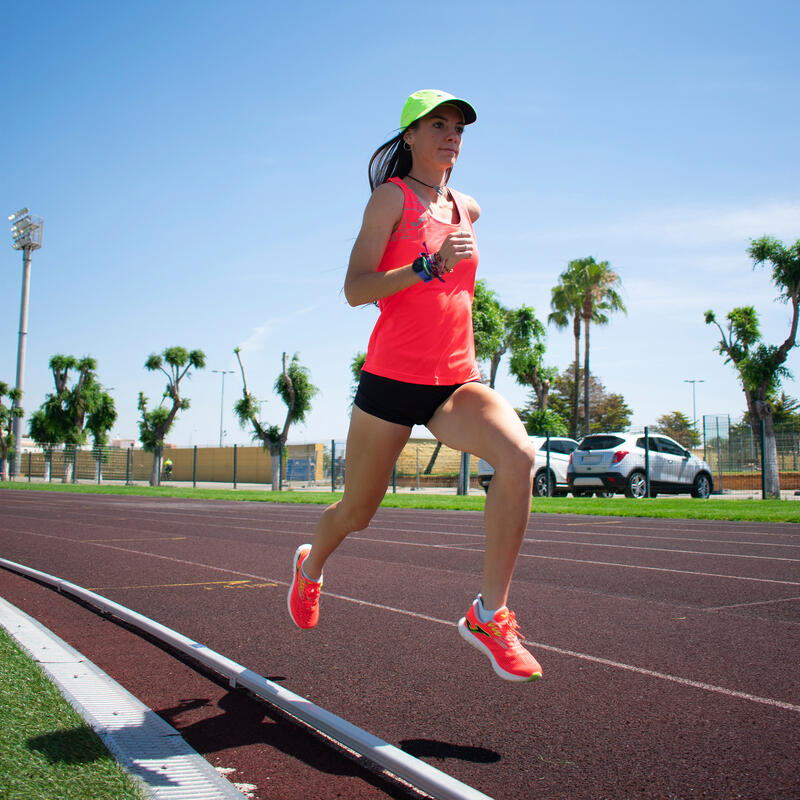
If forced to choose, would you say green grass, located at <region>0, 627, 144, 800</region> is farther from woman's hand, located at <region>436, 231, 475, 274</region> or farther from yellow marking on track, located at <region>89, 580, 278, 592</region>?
yellow marking on track, located at <region>89, 580, 278, 592</region>

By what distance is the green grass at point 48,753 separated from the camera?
2.11 meters

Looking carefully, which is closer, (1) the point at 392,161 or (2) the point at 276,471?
(1) the point at 392,161

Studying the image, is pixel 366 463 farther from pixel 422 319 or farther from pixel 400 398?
pixel 422 319

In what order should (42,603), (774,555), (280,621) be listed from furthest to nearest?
(774,555)
(42,603)
(280,621)

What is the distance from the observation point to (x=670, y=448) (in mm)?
21203

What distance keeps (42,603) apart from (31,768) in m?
3.32

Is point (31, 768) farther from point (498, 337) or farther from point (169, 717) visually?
point (498, 337)

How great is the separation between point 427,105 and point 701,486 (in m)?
20.8

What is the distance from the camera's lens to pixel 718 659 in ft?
12.3

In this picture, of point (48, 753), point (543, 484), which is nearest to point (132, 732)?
point (48, 753)

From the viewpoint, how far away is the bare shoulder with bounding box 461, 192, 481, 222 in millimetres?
3394

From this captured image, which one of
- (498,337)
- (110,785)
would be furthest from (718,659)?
(498,337)

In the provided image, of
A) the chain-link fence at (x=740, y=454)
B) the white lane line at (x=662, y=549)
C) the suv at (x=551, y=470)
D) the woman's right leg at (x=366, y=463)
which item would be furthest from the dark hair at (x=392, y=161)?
the chain-link fence at (x=740, y=454)

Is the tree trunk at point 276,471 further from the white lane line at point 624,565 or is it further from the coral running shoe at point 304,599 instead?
the coral running shoe at point 304,599
